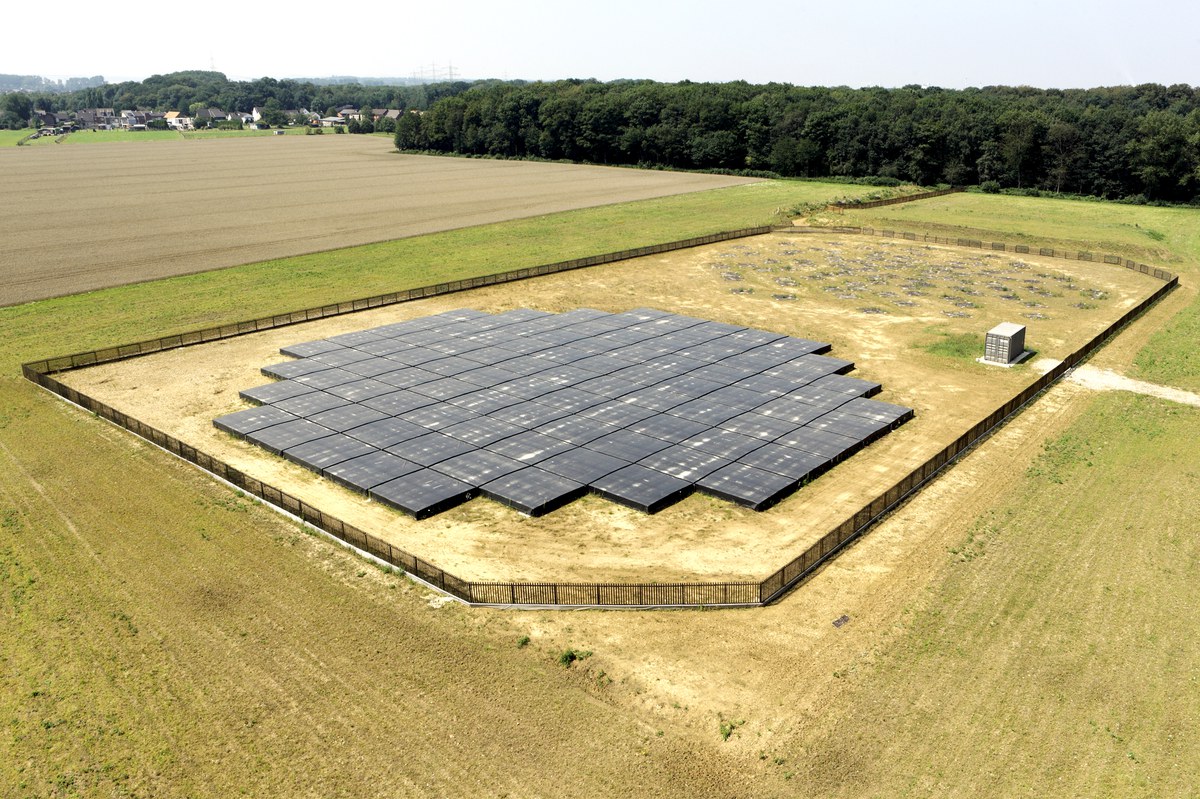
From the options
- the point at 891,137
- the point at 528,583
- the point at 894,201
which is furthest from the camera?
the point at 891,137

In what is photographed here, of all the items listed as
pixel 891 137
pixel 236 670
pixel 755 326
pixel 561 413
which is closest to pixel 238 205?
pixel 755 326

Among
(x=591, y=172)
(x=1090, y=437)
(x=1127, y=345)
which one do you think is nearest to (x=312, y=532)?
(x=1090, y=437)

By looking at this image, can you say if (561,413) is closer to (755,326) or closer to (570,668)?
(570,668)

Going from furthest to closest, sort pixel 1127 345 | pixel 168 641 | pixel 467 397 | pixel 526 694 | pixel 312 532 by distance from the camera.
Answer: pixel 1127 345
pixel 467 397
pixel 312 532
pixel 168 641
pixel 526 694

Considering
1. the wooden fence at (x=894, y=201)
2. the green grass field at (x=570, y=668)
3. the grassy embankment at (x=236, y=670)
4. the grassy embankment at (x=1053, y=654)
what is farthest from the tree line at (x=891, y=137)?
the grassy embankment at (x=236, y=670)

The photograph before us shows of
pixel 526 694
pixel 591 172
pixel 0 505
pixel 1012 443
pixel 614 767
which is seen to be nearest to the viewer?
pixel 614 767

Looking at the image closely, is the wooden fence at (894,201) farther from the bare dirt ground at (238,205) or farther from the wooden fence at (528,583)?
the wooden fence at (528,583)

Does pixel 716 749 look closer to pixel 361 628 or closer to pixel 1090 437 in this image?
pixel 361 628
